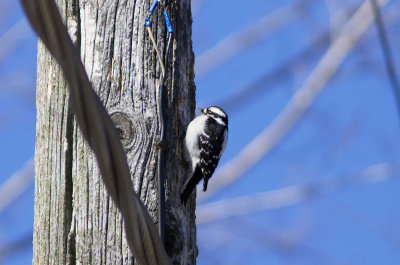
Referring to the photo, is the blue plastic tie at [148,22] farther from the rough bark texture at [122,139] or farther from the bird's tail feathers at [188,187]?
the bird's tail feathers at [188,187]

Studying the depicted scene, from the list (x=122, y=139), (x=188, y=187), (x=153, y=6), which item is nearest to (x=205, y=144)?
(x=188, y=187)

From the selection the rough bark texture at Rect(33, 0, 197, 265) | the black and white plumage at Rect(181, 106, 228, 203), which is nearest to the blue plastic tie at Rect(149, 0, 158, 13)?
the rough bark texture at Rect(33, 0, 197, 265)

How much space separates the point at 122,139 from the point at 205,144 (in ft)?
7.37

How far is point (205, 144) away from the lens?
17.9 feet

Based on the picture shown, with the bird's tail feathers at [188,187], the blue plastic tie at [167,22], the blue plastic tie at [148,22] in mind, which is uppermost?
the blue plastic tie at [167,22]

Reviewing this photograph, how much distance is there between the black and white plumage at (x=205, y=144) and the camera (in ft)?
12.5

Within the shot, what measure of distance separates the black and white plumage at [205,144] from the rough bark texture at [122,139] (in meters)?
0.14

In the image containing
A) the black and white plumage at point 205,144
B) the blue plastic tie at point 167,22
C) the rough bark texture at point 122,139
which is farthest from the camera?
the black and white plumage at point 205,144

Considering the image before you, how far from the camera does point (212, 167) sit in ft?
17.6

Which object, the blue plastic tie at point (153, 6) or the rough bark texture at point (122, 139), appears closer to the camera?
the rough bark texture at point (122, 139)

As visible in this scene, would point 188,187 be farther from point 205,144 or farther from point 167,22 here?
point 205,144

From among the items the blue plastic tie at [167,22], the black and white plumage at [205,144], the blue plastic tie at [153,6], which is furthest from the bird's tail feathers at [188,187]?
the blue plastic tie at [153,6]

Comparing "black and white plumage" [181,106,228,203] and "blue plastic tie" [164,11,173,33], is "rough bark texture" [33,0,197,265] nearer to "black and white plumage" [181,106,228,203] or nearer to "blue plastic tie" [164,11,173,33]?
"blue plastic tie" [164,11,173,33]

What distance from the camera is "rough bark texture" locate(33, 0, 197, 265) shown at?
3.06 metres
